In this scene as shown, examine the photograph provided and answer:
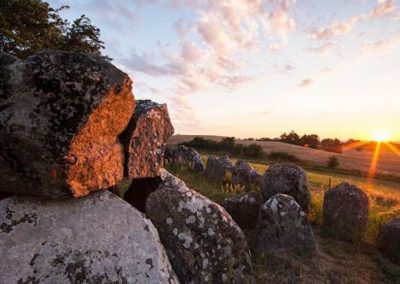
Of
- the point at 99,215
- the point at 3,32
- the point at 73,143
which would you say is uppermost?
the point at 3,32

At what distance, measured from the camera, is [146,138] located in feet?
26.8

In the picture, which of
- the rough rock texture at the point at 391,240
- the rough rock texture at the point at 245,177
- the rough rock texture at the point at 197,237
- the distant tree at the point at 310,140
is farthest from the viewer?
the distant tree at the point at 310,140

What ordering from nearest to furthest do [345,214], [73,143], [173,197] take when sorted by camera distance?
[73,143], [173,197], [345,214]

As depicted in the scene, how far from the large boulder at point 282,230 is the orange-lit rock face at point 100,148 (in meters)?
4.48

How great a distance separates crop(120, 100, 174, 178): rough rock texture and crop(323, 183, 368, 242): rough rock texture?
677 cm

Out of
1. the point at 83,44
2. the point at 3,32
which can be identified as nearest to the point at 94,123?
the point at 3,32

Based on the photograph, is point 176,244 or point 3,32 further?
point 3,32

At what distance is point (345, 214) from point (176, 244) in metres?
7.12

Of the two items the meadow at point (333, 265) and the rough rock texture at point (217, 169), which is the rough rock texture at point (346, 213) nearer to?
the meadow at point (333, 265)

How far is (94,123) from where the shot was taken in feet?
21.8

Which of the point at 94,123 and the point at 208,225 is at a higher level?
the point at 94,123

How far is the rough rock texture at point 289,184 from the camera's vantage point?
1441 cm

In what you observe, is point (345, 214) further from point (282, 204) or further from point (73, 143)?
point (73, 143)

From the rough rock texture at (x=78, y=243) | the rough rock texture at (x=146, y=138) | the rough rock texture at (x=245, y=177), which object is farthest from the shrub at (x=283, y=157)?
the rough rock texture at (x=78, y=243)
